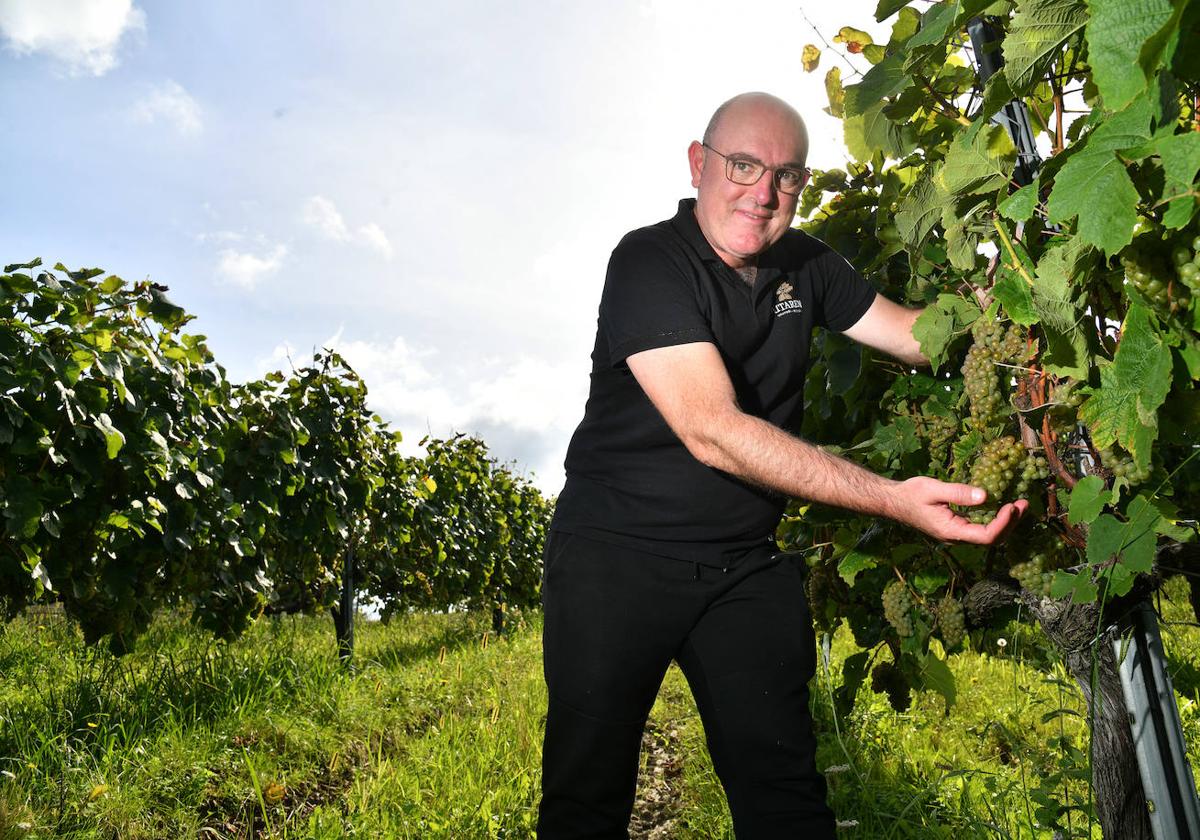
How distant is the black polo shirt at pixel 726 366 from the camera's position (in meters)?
2.44

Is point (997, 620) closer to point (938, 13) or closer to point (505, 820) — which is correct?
point (938, 13)

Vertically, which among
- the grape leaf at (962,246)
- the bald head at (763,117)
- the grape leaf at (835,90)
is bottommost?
the grape leaf at (962,246)

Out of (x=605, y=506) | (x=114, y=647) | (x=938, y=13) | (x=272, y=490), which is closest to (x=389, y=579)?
(x=272, y=490)

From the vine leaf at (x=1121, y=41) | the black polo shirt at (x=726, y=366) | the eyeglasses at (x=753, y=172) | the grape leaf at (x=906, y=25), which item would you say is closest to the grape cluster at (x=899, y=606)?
the black polo shirt at (x=726, y=366)

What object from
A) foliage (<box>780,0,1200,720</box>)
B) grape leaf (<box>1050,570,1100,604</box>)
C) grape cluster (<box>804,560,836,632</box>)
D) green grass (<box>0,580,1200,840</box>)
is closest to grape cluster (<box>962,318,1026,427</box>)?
foliage (<box>780,0,1200,720</box>)

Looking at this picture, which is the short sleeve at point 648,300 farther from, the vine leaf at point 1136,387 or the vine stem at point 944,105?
the vine leaf at point 1136,387

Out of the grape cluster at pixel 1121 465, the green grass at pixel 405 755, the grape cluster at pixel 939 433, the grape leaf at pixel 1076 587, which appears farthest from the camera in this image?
the green grass at pixel 405 755

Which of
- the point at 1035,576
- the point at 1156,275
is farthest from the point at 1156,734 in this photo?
the point at 1156,275

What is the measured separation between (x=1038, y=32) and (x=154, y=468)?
4333 millimetres

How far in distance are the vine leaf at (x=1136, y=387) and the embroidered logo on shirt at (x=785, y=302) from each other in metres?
1.09

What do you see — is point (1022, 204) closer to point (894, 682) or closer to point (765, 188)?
point (765, 188)

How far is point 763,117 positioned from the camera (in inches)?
97.5

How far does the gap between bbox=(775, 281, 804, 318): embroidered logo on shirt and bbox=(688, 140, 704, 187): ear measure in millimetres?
385

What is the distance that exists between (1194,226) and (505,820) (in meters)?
3.44
